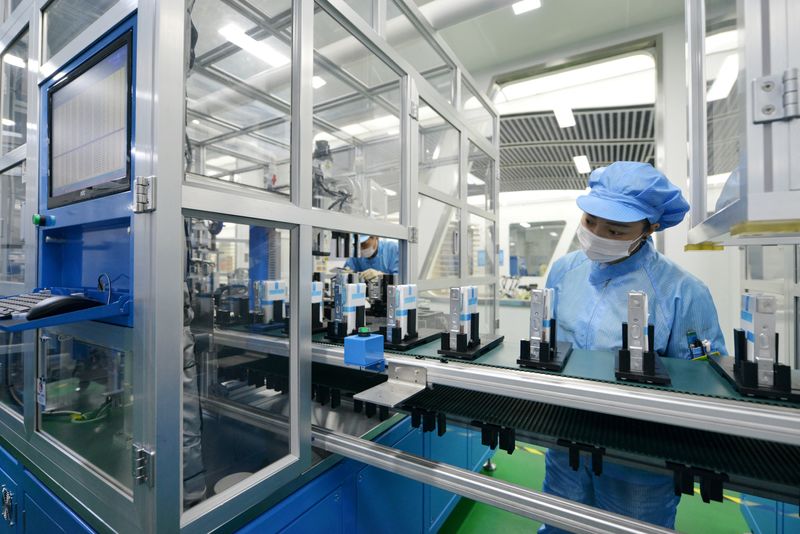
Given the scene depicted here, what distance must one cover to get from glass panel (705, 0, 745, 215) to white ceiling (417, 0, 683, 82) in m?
2.44

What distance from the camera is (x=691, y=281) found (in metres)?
1.38

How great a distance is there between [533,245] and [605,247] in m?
4.53

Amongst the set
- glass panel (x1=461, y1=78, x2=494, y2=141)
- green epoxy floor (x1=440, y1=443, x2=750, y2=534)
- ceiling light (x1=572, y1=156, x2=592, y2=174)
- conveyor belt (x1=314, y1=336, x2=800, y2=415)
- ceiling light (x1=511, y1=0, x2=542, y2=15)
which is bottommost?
green epoxy floor (x1=440, y1=443, x2=750, y2=534)

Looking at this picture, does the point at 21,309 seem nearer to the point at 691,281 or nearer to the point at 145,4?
the point at 145,4

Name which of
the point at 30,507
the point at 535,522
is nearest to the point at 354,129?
the point at 30,507

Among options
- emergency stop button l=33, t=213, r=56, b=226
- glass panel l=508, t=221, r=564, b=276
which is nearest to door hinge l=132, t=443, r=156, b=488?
emergency stop button l=33, t=213, r=56, b=226

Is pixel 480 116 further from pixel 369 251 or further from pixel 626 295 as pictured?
pixel 626 295

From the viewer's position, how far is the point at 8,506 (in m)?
1.36

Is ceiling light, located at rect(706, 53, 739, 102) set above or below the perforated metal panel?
below

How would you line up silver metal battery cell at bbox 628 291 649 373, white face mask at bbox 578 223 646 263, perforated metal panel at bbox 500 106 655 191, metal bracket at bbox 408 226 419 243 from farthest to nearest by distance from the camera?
perforated metal panel at bbox 500 106 655 191, metal bracket at bbox 408 226 419 243, white face mask at bbox 578 223 646 263, silver metal battery cell at bbox 628 291 649 373

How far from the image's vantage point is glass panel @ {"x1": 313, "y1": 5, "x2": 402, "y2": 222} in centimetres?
171

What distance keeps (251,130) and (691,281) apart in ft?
6.21

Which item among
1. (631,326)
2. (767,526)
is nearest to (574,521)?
(631,326)

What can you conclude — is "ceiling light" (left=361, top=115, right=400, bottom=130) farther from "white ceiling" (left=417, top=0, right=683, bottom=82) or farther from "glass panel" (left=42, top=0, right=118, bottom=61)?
"glass panel" (left=42, top=0, right=118, bottom=61)
